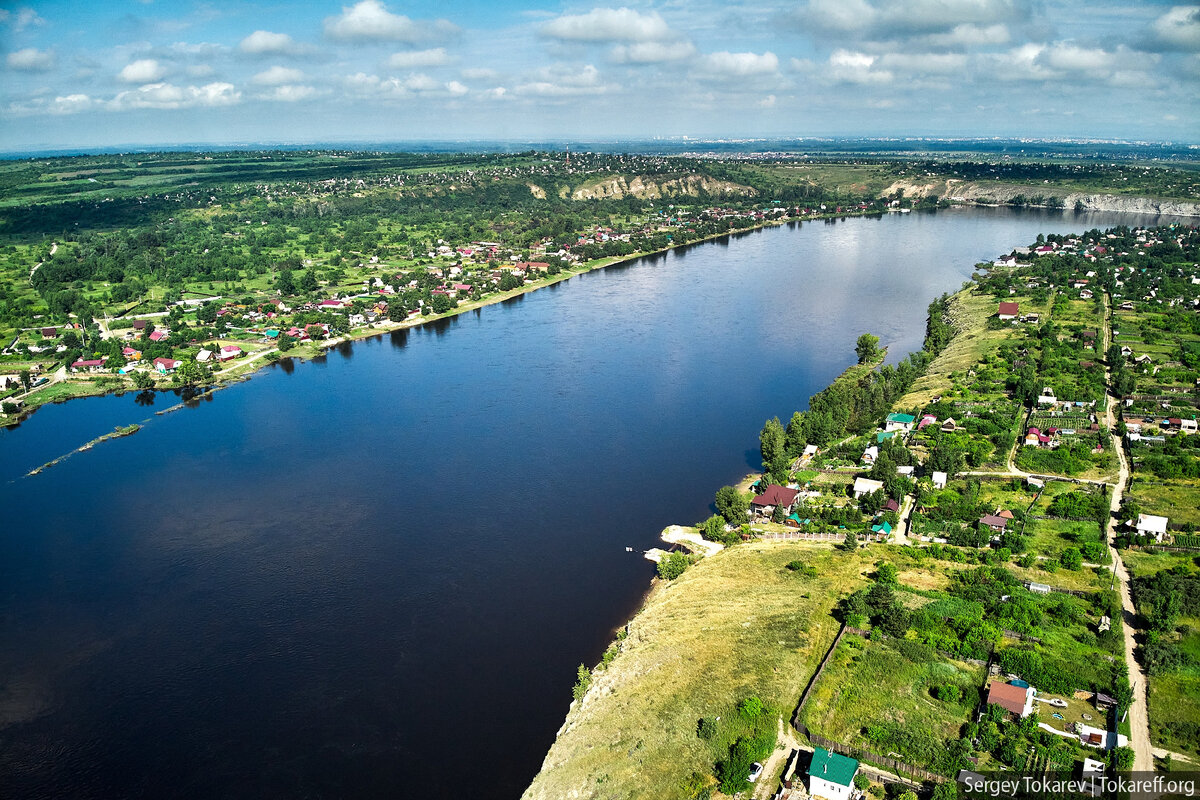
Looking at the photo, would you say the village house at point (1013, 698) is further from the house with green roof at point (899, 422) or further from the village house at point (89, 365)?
the village house at point (89, 365)

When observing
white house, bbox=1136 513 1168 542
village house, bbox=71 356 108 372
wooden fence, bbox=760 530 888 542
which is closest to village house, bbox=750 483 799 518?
wooden fence, bbox=760 530 888 542

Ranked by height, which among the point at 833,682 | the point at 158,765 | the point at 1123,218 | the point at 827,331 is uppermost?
the point at 1123,218

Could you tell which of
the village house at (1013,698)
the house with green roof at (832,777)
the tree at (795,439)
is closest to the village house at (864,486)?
the tree at (795,439)

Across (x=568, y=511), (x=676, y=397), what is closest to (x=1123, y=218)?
(x=676, y=397)

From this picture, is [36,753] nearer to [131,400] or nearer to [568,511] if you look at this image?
[568,511]

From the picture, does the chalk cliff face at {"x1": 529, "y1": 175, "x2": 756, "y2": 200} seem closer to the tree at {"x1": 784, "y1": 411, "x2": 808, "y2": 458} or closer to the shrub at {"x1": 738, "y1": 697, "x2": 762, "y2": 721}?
the tree at {"x1": 784, "y1": 411, "x2": 808, "y2": 458}
